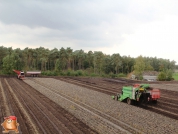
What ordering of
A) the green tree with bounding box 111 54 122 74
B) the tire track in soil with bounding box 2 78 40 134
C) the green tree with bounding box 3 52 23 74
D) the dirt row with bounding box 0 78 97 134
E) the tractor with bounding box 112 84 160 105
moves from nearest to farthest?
the tire track in soil with bounding box 2 78 40 134 → the dirt row with bounding box 0 78 97 134 → the tractor with bounding box 112 84 160 105 → the green tree with bounding box 3 52 23 74 → the green tree with bounding box 111 54 122 74

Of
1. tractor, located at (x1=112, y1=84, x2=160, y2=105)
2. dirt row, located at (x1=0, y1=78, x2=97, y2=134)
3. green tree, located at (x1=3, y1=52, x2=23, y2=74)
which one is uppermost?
green tree, located at (x1=3, y1=52, x2=23, y2=74)

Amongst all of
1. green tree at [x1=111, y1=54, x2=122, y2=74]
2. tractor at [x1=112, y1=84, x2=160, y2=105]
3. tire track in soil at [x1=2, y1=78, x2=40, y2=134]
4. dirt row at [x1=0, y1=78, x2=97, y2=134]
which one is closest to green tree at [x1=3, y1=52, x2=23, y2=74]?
green tree at [x1=111, y1=54, x2=122, y2=74]

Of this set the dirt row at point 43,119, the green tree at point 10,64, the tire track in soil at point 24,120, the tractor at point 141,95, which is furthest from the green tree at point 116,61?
the tire track in soil at point 24,120

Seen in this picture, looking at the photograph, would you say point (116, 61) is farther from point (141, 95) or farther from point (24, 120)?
point (24, 120)

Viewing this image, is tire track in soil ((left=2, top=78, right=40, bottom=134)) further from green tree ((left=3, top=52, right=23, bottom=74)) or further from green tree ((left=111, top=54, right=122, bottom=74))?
green tree ((left=111, top=54, right=122, bottom=74))

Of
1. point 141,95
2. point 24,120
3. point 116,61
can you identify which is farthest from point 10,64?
point 24,120

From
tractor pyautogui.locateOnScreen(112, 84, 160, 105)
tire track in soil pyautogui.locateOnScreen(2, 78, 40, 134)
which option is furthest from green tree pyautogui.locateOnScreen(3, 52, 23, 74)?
tractor pyautogui.locateOnScreen(112, 84, 160, 105)

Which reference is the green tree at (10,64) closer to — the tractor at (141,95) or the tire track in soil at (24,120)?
the tire track in soil at (24,120)

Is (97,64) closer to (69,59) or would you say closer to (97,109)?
(69,59)

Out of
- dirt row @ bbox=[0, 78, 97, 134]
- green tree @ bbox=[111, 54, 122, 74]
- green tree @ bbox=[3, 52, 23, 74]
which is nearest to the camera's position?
dirt row @ bbox=[0, 78, 97, 134]

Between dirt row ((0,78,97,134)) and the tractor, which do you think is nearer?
dirt row ((0,78,97,134))

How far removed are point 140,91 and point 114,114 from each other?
207 inches

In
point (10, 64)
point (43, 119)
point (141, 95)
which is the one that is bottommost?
point (43, 119)

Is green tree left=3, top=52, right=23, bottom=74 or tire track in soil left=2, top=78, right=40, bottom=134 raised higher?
green tree left=3, top=52, right=23, bottom=74
